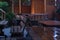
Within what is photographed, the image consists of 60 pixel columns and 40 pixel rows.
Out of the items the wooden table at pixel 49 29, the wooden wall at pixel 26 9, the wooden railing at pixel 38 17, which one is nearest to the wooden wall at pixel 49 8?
the wooden railing at pixel 38 17

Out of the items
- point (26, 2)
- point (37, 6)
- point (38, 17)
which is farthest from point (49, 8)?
point (26, 2)

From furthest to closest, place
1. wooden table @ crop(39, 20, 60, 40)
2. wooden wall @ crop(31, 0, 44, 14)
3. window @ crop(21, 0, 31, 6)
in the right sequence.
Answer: window @ crop(21, 0, 31, 6), wooden wall @ crop(31, 0, 44, 14), wooden table @ crop(39, 20, 60, 40)

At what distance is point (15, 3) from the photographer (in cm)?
1853

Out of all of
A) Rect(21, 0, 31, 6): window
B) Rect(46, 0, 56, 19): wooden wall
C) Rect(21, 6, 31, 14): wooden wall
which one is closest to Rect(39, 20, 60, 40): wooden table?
Rect(46, 0, 56, 19): wooden wall

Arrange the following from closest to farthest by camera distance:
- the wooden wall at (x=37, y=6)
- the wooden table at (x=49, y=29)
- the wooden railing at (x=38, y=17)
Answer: the wooden table at (x=49, y=29), the wooden railing at (x=38, y=17), the wooden wall at (x=37, y=6)

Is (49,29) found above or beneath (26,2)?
beneath

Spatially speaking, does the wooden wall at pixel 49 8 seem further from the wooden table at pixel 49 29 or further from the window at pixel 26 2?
the wooden table at pixel 49 29

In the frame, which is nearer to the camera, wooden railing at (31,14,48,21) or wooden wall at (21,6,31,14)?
wooden railing at (31,14,48,21)

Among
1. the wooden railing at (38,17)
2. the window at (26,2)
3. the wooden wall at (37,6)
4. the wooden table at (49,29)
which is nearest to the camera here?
the wooden table at (49,29)

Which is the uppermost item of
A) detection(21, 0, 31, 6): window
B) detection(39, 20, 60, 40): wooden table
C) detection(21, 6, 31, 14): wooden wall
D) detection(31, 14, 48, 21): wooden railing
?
detection(21, 0, 31, 6): window

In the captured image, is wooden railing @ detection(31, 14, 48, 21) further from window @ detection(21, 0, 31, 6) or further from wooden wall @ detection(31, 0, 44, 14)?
window @ detection(21, 0, 31, 6)

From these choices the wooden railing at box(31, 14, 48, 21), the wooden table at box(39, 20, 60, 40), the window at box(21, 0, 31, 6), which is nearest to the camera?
the wooden table at box(39, 20, 60, 40)

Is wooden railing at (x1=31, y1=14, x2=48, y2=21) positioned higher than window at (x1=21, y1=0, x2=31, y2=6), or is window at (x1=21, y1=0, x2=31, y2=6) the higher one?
window at (x1=21, y1=0, x2=31, y2=6)

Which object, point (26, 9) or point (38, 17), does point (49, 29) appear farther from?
point (26, 9)
